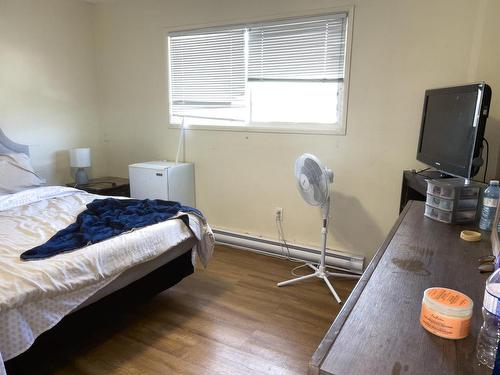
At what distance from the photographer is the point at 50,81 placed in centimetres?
372

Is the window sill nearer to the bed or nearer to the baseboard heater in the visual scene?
the baseboard heater

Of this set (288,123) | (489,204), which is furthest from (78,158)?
(489,204)

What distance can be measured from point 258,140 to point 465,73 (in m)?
1.71

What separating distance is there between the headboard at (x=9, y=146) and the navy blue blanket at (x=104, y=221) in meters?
1.35

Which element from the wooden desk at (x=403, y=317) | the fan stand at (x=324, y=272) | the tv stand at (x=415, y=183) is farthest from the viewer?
the fan stand at (x=324, y=272)

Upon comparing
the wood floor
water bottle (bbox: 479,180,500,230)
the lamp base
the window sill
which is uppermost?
the window sill

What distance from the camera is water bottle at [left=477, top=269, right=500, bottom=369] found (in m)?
0.71

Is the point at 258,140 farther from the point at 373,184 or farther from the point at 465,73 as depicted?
the point at 465,73

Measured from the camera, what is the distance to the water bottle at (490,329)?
71cm

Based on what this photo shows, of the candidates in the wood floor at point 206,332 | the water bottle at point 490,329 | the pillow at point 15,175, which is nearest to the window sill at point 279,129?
the wood floor at point 206,332

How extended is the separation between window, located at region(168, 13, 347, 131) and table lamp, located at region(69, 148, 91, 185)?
104 cm

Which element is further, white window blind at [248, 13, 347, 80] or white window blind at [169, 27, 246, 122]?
white window blind at [169, 27, 246, 122]

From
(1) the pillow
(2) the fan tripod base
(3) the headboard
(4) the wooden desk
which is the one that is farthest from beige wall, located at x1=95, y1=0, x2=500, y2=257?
(4) the wooden desk

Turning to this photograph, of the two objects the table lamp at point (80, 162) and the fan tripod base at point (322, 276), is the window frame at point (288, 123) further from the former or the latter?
the fan tripod base at point (322, 276)
